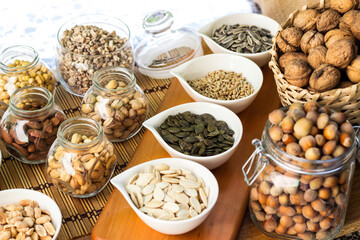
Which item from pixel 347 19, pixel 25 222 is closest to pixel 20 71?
pixel 25 222

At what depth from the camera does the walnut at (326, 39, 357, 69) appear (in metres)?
1.12

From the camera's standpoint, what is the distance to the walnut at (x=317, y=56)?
1.16m

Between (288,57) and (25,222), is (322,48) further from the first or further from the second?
(25,222)

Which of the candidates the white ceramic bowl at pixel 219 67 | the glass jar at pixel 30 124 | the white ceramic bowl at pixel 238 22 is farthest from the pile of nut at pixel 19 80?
the white ceramic bowl at pixel 238 22

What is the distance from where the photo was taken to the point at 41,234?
1.03 metres

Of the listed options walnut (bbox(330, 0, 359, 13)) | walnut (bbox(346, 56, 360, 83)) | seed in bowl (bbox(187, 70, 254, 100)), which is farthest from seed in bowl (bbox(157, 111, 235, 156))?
walnut (bbox(330, 0, 359, 13))

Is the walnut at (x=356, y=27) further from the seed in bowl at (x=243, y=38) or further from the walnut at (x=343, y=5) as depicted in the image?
the seed in bowl at (x=243, y=38)

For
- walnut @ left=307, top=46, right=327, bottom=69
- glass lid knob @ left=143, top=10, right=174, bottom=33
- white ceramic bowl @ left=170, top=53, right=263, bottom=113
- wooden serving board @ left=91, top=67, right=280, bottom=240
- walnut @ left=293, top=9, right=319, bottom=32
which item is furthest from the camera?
glass lid knob @ left=143, top=10, right=174, bottom=33

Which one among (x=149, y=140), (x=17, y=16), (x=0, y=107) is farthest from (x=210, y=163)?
(x=17, y=16)

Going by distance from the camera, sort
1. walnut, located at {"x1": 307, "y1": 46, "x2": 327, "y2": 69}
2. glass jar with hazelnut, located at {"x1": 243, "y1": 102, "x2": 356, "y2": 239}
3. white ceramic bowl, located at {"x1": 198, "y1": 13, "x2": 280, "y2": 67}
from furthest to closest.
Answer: white ceramic bowl, located at {"x1": 198, "y1": 13, "x2": 280, "y2": 67}
walnut, located at {"x1": 307, "y1": 46, "x2": 327, "y2": 69}
glass jar with hazelnut, located at {"x1": 243, "y1": 102, "x2": 356, "y2": 239}

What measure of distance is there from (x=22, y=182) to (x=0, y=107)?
10.1 inches

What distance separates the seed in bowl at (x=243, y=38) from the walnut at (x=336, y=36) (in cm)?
30

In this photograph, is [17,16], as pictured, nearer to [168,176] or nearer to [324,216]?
[168,176]

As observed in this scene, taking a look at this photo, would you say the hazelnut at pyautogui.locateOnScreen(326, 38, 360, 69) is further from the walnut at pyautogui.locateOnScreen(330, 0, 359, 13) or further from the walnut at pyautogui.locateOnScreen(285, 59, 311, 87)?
the walnut at pyautogui.locateOnScreen(330, 0, 359, 13)
